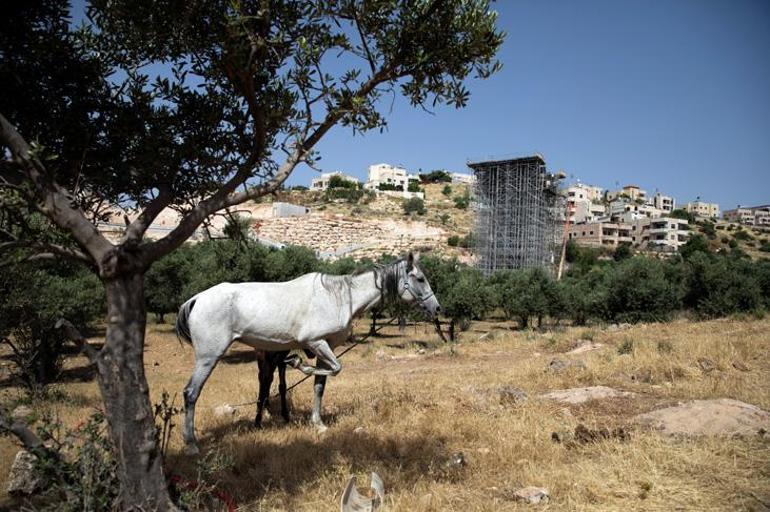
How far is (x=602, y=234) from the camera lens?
379 feet

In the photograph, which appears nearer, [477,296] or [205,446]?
[205,446]

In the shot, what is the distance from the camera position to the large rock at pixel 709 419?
244 inches

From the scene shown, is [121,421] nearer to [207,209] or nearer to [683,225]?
[207,209]

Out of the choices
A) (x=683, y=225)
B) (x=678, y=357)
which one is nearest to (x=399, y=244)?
(x=678, y=357)

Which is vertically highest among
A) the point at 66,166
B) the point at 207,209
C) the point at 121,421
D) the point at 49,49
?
the point at 49,49

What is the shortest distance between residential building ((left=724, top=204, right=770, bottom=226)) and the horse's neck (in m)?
183

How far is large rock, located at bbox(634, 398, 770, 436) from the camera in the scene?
6.20 metres

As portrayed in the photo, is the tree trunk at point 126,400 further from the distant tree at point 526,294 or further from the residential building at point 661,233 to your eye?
the residential building at point 661,233

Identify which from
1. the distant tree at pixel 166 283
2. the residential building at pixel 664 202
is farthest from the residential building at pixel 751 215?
the distant tree at pixel 166 283

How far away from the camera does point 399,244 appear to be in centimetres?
7394

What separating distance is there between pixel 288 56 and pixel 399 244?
6931cm

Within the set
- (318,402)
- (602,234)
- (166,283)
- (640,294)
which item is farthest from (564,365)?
(602,234)

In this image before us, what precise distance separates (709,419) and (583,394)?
2588 millimetres

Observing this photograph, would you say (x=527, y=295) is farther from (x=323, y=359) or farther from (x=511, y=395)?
(x=323, y=359)
